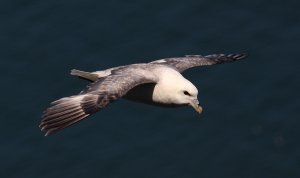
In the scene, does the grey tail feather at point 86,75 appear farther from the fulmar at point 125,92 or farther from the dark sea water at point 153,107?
the dark sea water at point 153,107

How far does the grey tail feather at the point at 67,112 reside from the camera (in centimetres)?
2152

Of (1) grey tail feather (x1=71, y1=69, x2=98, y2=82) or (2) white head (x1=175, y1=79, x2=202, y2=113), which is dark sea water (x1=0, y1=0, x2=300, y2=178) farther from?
(2) white head (x1=175, y1=79, x2=202, y2=113)

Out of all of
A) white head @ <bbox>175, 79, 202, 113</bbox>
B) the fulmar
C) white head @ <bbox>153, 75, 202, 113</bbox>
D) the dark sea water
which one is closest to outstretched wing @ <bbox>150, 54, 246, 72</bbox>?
the fulmar

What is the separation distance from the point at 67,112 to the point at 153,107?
43.4 feet

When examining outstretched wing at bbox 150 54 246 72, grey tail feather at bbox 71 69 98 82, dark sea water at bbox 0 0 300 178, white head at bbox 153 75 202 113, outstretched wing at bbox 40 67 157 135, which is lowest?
dark sea water at bbox 0 0 300 178

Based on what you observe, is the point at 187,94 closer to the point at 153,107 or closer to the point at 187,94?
the point at 187,94

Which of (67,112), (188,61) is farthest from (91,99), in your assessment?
(188,61)

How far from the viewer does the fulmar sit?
22.0 m

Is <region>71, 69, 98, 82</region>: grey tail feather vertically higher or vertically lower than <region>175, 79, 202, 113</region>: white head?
higher

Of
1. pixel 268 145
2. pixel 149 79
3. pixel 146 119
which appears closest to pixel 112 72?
pixel 149 79

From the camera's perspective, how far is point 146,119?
113ft

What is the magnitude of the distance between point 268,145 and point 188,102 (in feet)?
41.5

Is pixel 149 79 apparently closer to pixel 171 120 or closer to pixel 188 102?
pixel 188 102

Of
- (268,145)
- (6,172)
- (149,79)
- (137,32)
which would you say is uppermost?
(149,79)
